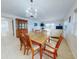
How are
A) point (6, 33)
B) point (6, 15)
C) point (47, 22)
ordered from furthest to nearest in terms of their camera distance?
point (47, 22) → point (6, 33) → point (6, 15)

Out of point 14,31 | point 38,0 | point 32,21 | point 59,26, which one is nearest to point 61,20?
point 59,26

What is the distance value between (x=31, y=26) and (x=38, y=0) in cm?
461

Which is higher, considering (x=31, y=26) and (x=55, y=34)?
(x=31, y=26)

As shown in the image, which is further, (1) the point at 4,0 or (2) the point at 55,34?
(2) the point at 55,34

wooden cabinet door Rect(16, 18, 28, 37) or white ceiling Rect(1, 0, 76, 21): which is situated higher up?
white ceiling Rect(1, 0, 76, 21)

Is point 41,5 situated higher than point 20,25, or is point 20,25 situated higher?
point 41,5

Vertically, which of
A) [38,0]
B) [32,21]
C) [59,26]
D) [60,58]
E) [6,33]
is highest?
[38,0]

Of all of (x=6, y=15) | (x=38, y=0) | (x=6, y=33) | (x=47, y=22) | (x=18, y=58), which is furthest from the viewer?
(x=47, y=22)

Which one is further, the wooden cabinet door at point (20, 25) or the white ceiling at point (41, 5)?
the wooden cabinet door at point (20, 25)

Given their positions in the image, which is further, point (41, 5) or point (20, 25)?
point (20, 25)

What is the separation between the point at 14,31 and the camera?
655cm

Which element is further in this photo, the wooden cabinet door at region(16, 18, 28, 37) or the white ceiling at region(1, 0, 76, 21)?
the wooden cabinet door at region(16, 18, 28, 37)

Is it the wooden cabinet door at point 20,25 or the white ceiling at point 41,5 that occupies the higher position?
Answer: the white ceiling at point 41,5

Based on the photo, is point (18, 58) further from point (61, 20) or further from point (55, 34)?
point (61, 20)
